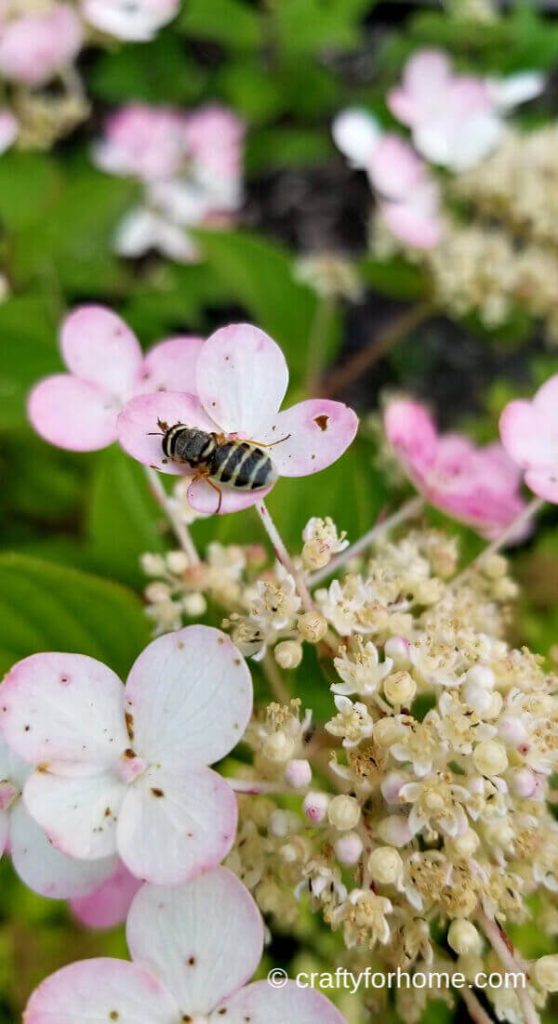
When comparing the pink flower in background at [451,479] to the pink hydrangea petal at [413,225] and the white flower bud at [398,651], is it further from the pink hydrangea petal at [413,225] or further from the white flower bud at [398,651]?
the pink hydrangea petal at [413,225]

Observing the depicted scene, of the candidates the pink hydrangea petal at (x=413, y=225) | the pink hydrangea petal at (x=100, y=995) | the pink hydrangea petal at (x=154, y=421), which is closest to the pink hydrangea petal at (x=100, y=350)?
the pink hydrangea petal at (x=154, y=421)

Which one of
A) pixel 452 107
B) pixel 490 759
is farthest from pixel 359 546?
pixel 452 107

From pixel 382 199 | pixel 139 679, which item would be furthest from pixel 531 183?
pixel 139 679

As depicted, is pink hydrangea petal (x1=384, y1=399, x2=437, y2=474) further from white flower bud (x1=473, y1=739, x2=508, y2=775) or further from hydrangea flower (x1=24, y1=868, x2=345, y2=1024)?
hydrangea flower (x1=24, y1=868, x2=345, y2=1024)

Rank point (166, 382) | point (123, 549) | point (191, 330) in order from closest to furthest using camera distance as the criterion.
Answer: point (166, 382) < point (123, 549) < point (191, 330)

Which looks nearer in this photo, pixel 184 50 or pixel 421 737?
pixel 421 737

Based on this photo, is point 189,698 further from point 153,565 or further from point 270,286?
point 270,286

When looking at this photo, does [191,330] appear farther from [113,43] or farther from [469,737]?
[469,737]

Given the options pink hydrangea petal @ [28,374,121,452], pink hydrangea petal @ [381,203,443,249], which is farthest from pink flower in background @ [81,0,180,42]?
pink hydrangea petal @ [28,374,121,452]
